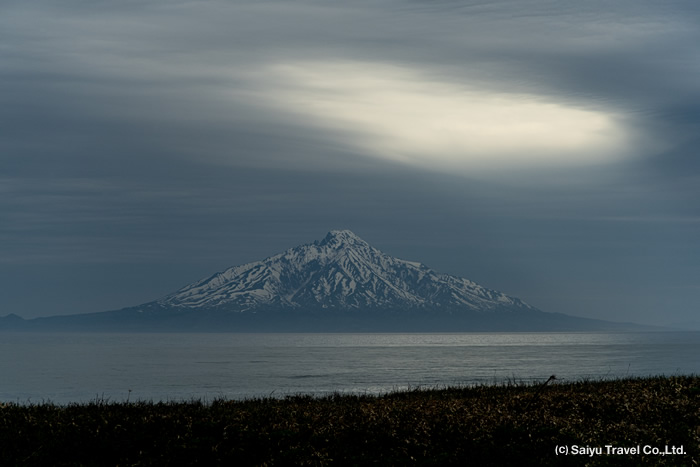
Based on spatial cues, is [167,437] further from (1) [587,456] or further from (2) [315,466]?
(1) [587,456]

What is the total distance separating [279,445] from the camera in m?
20.9

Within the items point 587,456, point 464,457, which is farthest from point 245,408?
point 587,456

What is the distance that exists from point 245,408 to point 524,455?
9.79m

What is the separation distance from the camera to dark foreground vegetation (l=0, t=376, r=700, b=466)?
20.0 m

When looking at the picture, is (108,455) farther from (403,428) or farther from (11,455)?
(403,428)

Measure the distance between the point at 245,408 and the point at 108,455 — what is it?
608cm

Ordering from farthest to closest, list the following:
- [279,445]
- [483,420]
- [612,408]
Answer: [612,408] → [483,420] → [279,445]

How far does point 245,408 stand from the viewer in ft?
85.2

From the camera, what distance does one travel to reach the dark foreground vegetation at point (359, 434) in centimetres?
1997

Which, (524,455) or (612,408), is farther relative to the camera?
(612,408)

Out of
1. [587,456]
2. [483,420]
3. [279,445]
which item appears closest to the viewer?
[587,456]

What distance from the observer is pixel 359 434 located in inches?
862

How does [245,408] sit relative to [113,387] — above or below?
above

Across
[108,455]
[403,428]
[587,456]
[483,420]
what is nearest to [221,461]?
[108,455]
